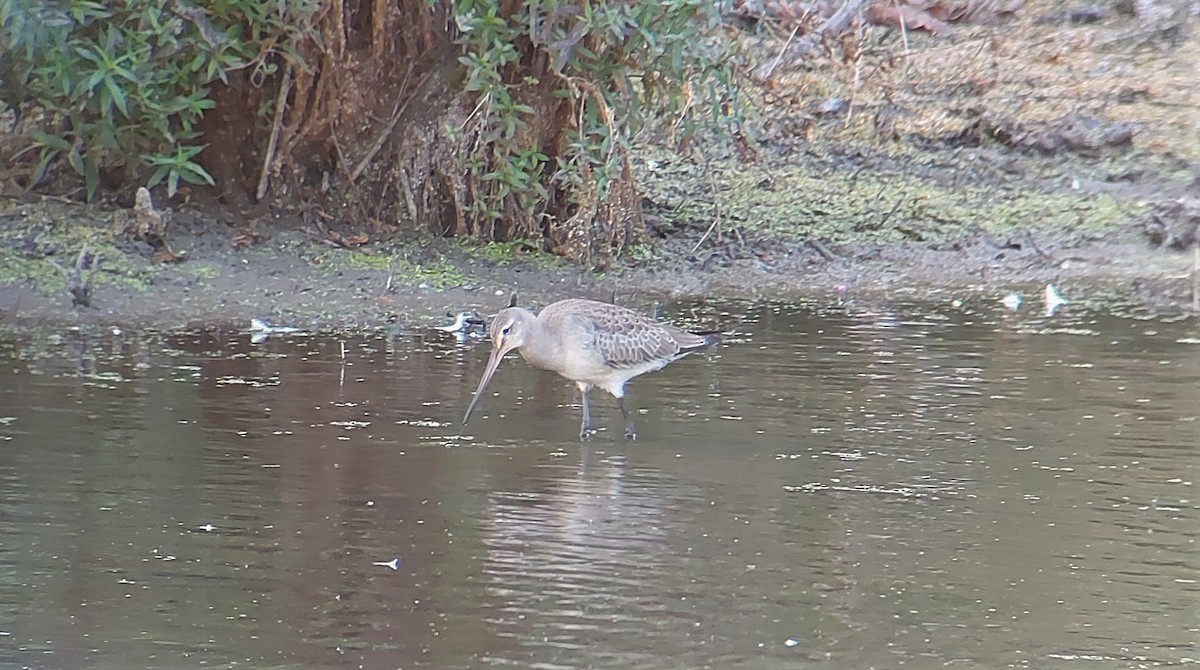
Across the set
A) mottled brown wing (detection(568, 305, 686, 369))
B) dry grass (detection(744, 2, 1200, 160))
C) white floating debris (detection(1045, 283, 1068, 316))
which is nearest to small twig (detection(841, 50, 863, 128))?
dry grass (detection(744, 2, 1200, 160))

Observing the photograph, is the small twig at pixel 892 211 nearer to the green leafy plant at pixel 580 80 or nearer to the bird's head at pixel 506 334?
the green leafy plant at pixel 580 80

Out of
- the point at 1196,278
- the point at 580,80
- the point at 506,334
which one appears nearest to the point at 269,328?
the point at 506,334

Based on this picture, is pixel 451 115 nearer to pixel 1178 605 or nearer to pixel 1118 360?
pixel 1118 360

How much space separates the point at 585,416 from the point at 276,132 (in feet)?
11.4

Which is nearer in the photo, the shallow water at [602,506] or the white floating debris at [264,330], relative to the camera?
the shallow water at [602,506]

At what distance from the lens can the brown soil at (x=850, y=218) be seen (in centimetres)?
1016

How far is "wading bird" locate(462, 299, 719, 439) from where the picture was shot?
316 inches

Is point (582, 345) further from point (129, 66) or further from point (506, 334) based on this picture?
point (129, 66)

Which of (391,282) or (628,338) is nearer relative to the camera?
(628,338)

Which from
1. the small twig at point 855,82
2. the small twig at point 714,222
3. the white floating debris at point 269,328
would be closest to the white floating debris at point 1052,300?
the small twig at point 855,82

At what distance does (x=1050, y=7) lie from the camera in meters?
15.0

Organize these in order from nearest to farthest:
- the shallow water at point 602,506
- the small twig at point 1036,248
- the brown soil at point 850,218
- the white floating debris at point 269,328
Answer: the shallow water at point 602,506
the white floating debris at point 269,328
the brown soil at point 850,218
the small twig at point 1036,248

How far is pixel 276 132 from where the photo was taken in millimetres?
10562

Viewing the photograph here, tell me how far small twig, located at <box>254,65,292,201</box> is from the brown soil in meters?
0.18
